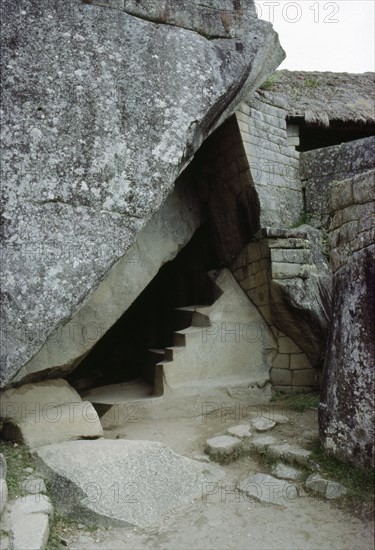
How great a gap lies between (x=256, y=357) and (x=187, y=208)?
2.05m

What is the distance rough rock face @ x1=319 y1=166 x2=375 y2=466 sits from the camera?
3361 mm

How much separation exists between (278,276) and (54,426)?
2.88 m

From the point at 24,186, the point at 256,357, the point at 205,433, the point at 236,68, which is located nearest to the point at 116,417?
the point at 205,433

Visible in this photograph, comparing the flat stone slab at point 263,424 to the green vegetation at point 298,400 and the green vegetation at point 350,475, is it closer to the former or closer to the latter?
the green vegetation at point 298,400

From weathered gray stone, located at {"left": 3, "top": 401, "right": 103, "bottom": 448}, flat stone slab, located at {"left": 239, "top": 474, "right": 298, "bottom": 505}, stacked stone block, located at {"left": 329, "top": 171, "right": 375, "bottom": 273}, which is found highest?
stacked stone block, located at {"left": 329, "top": 171, "right": 375, "bottom": 273}

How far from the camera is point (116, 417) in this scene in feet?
17.1

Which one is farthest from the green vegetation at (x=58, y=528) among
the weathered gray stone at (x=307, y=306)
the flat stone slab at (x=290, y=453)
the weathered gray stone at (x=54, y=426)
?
the weathered gray stone at (x=307, y=306)

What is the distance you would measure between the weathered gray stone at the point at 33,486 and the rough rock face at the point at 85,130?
0.69 metres

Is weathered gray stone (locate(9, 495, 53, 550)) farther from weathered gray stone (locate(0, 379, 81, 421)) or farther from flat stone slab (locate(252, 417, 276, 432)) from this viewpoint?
flat stone slab (locate(252, 417, 276, 432))

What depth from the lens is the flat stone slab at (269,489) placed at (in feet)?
11.4

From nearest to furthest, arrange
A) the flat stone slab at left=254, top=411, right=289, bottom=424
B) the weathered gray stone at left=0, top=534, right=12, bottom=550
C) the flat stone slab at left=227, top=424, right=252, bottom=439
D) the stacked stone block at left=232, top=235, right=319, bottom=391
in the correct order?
the weathered gray stone at left=0, top=534, right=12, bottom=550 < the flat stone slab at left=227, top=424, right=252, bottom=439 < the flat stone slab at left=254, top=411, right=289, bottom=424 < the stacked stone block at left=232, top=235, right=319, bottom=391

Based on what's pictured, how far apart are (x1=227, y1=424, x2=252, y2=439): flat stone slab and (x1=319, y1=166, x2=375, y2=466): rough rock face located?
0.96 metres

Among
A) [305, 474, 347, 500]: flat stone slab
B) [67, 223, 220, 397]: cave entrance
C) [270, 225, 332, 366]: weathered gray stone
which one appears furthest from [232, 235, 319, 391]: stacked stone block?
[305, 474, 347, 500]: flat stone slab

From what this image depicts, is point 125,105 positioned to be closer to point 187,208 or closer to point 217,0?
point 217,0
